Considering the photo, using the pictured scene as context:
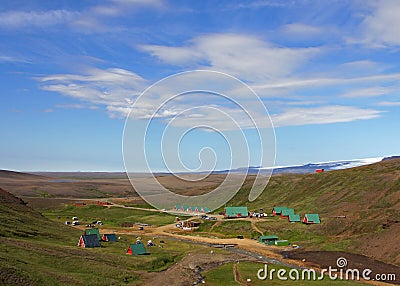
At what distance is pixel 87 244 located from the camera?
6819cm

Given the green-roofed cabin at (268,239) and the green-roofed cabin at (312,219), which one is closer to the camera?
the green-roofed cabin at (268,239)

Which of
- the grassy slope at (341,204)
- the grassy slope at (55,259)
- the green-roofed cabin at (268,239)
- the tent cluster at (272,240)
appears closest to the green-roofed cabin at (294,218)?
the grassy slope at (341,204)

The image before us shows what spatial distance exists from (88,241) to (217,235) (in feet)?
146

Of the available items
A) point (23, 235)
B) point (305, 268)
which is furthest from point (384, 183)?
point (23, 235)

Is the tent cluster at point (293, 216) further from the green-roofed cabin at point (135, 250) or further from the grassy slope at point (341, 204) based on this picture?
the green-roofed cabin at point (135, 250)

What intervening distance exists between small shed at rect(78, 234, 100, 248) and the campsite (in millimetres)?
875

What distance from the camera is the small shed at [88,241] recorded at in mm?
67919

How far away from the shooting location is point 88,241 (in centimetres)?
6900

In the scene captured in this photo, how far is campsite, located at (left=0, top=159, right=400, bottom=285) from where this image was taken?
52562 mm

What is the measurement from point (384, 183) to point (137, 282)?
91.5 meters

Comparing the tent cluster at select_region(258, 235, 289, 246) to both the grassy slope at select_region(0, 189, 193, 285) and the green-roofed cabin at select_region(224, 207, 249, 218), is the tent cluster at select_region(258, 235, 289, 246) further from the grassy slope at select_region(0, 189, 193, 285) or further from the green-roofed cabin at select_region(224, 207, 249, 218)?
the green-roofed cabin at select_region(224, 207, 249, 218)

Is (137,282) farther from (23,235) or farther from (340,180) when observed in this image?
(340,180)

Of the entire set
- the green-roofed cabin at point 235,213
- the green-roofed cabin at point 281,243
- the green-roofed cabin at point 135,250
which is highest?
the green-roofed cabin at point 235,213

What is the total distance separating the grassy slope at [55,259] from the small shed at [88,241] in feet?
5.08
